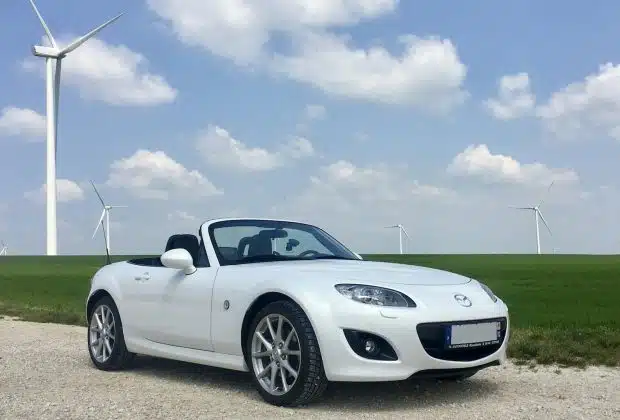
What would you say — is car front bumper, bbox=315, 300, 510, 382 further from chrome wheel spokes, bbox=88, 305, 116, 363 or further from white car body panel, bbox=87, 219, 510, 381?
chrome wheel spokes, bbox=88, 305, 116, 363

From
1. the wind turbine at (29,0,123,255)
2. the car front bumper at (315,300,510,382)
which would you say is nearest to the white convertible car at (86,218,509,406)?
the car front bumper at (315,300,510,382)

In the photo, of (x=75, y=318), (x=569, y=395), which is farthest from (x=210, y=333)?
(x=75, y=318)

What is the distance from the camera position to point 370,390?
6.45m

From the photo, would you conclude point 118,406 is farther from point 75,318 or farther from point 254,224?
point 75,318

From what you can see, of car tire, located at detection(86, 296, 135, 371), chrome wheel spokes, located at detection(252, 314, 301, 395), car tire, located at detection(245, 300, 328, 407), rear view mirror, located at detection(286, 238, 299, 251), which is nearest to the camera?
car tire, located at detection(245, 300, 328, 407)

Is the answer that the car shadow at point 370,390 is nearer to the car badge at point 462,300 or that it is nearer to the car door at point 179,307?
the car door at point 179,307

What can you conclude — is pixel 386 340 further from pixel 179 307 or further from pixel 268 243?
pixel 179 307

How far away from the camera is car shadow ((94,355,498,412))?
5.91 m

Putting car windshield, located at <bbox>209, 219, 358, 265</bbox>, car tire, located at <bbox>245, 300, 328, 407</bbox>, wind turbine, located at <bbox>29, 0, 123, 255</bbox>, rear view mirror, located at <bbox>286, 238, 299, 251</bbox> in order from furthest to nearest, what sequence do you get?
wind turbine, located at <bbox>29, 0, 123, 255</bbox>, rear view mirror, located at <bbox>286, 238, 299, 251</bbox>, car windshield, located at <bbox>209, 219, 358, 265</bbox>, car tire, located at <bbox>245, 300, 328, 407</bbox>

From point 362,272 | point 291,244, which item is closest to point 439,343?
point 362,272

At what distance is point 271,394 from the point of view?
5.86 meters

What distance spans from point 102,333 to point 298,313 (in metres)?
3.12

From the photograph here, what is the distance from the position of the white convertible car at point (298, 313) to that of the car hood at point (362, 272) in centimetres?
1

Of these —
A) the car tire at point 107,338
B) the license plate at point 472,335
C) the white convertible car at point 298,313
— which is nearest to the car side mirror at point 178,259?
the white convertible car at point 298,313
